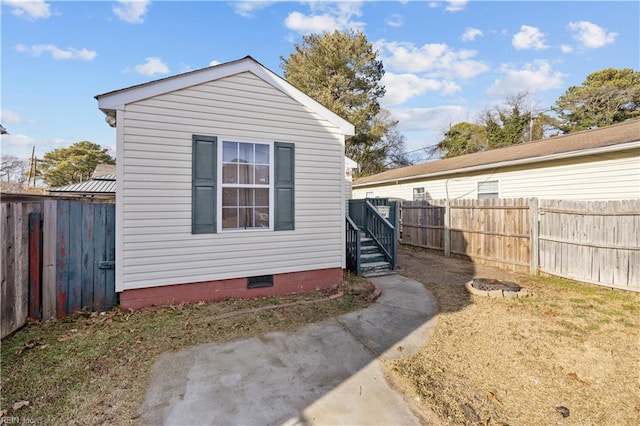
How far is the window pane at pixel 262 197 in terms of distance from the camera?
5.20 m

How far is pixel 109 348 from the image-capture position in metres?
3.34

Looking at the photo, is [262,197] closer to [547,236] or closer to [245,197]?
[245,197]

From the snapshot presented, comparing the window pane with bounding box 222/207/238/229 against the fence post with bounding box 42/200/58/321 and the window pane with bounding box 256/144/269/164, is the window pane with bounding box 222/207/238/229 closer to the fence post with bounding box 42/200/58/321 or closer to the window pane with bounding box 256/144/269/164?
the window pane with bounding box 256/144/269/164

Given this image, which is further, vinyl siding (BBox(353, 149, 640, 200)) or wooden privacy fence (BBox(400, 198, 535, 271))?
wooden privacy fence (BBox(400, 198, 535, 271))

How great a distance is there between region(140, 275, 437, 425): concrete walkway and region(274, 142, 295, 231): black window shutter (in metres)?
1.96

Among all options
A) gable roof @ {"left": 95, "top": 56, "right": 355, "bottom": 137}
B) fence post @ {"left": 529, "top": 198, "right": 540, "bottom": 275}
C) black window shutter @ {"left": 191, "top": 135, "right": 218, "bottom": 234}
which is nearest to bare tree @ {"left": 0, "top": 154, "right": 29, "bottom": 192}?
gable roof @ {"left": 95, "top": 56, "right": 355, "bottom": 137}

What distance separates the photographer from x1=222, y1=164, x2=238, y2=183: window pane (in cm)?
493

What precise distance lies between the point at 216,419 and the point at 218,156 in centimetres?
375

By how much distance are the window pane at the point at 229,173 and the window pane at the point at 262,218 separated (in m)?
0.70

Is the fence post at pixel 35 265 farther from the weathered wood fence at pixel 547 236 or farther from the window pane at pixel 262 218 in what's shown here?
the weathered wood fence at pixel 547 236

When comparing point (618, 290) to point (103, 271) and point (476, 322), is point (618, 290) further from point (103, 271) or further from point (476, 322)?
point (103, 271)

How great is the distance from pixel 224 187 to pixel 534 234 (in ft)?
24.1

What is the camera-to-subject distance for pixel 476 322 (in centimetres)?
431

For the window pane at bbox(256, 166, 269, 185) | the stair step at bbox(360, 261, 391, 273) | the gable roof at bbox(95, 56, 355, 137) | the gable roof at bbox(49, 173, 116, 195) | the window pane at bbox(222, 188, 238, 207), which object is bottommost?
the stair step at bbox(360, 261, 391, 273)
